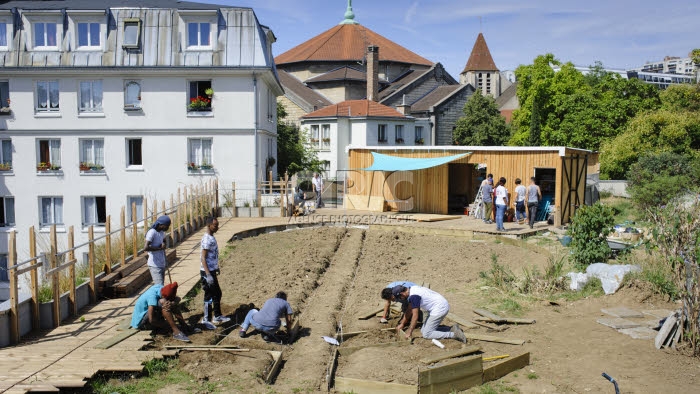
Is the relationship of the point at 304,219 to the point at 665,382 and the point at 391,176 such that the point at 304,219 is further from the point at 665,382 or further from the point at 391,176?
the point at 665,382

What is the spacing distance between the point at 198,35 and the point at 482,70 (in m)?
55.4

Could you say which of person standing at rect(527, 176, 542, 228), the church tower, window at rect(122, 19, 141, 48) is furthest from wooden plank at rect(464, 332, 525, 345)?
the church tower

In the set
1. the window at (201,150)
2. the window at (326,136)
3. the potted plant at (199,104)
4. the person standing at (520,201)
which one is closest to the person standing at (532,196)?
the person standing at (520,201)

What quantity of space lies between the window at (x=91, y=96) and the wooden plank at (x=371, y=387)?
75.9 ft

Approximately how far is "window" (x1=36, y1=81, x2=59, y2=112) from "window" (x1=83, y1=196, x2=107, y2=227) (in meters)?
4.36

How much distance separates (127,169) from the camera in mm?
26750

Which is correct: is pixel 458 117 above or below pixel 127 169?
above

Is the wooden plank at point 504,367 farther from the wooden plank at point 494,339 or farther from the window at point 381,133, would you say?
the window at point 381,133

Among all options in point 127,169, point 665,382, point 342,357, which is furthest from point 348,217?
point 665,382

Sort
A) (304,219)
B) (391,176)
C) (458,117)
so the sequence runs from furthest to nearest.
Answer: (458,117)
(391,176)
(304,219)

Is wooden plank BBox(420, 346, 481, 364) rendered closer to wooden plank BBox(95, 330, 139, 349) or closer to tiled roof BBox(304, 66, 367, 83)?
wooden plank BBox(95, 330, 139, 349)

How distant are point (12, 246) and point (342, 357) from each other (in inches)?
203

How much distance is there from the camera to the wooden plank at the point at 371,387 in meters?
7.52

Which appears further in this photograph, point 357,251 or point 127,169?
point 127,169
